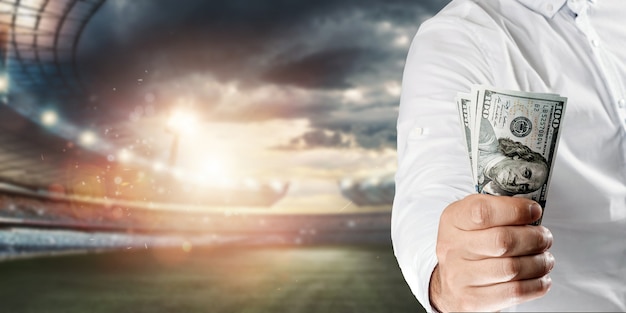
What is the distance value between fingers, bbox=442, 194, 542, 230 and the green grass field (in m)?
7.23

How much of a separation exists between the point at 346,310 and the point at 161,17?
6170mm

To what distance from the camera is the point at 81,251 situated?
1466cm

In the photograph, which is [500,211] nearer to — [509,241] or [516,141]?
[509,241]

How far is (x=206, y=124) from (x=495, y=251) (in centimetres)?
1130

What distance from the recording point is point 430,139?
1.23 m

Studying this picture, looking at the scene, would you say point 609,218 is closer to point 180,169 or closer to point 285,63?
point 285,63

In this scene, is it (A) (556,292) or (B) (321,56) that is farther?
(B) (321,56)

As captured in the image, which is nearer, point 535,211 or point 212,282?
point 535,211

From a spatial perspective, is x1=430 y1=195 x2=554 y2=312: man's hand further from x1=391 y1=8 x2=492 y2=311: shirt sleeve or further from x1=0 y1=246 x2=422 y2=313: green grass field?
x1=0 y1=246 x2=422 y2=313: green grass field

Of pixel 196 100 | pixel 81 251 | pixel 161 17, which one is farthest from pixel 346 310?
pixel 81 251

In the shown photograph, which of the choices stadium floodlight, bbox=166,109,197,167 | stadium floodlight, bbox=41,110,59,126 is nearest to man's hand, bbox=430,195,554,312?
stadium floodlight, bbox=166,109,197,167

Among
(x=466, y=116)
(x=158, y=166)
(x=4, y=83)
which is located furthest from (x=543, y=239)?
(x=4, y=83)

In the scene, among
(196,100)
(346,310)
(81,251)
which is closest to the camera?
(346,310)

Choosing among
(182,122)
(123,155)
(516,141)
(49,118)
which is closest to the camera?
(516,141)
